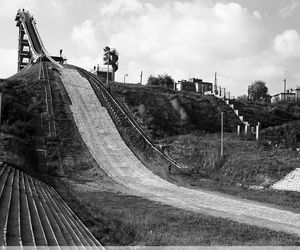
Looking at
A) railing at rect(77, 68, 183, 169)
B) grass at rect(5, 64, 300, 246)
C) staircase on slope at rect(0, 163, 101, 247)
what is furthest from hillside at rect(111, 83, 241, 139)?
staircase on slope at rect(0, 163, 101, 247)

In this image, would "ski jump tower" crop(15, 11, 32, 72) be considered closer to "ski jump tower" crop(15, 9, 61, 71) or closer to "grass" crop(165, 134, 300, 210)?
"ski jump tower" crop(15, 9, 61, 71)

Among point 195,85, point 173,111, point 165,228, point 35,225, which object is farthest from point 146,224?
point 195,85

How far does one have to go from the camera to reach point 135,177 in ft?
97.1

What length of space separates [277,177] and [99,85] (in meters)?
33.0

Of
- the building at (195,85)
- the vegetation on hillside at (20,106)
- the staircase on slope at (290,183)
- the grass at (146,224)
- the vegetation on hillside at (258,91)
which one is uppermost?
the building at (195,85)

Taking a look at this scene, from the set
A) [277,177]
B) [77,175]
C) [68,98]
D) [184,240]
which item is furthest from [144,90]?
[184,240]

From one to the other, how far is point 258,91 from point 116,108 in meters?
51.0

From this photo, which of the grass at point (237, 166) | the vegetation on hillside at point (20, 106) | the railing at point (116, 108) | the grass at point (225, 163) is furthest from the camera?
the railing at point (116, 108)

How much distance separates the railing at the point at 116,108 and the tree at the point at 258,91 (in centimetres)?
4267

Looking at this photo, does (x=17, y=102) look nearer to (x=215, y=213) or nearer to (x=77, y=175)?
(x=77, y=175)

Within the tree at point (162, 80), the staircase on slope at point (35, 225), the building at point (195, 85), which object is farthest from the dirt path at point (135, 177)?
the building at point (195, 85)

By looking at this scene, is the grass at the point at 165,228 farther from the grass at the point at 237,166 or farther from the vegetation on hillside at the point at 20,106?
the vegetation on hillside at the point at 20,106

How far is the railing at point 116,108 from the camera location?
1498 inches

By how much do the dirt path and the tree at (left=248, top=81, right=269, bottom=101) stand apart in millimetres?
44585
